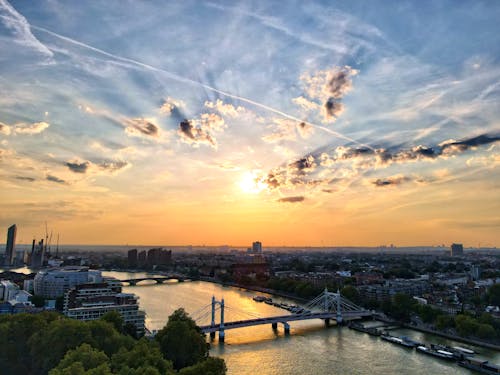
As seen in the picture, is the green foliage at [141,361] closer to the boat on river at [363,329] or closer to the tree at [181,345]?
the tree at [181,345]

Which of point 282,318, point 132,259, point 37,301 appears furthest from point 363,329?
point 132,259

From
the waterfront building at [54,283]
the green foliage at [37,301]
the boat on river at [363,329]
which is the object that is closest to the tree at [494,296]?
the boat on river at [363,329]

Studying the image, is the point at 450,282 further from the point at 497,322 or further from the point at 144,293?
the point at 144,293

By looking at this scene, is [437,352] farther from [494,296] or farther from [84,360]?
[494,296]

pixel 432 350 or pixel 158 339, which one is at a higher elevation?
pixel 158 339

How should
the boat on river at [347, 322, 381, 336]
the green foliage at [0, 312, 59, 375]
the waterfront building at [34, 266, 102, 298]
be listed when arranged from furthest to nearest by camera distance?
the waterfront building at [34, 266, 102, 298], the boat on river at [347, 322, 381, 336], the green foliage at [0, 312, 59, 375]

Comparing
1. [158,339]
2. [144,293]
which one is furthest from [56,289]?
[158,339]

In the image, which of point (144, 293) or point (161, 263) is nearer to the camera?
point (144, 293)

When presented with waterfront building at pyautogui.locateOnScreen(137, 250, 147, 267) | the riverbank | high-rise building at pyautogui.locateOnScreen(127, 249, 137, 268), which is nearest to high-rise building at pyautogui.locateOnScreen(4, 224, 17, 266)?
high-rise building at pyautogui.locateOnScreen(127, 249, 137, 268)

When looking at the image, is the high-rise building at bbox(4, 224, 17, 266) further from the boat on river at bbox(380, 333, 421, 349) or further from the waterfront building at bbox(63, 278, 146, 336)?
the boat on river at bbox(380, 333, 421, 349)
